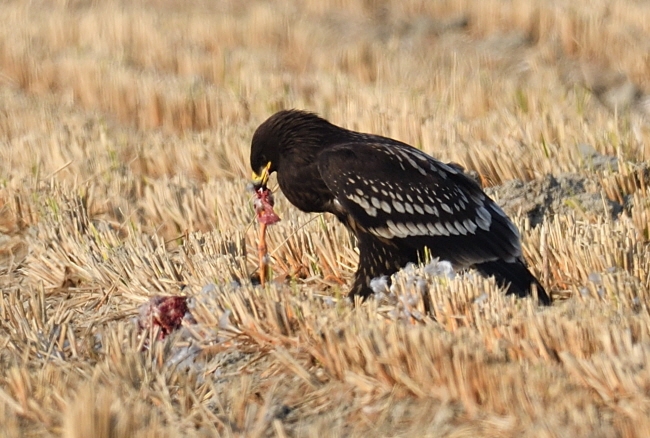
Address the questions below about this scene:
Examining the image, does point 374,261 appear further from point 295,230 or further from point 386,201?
point 295,230

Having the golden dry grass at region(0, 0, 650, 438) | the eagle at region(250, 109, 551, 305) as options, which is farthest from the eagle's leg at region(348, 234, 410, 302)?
the golden dry grass at region(0, 0, 650, 438)

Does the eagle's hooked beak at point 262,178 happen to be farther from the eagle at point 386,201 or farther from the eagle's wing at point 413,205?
the eagle's wing at point 413,205

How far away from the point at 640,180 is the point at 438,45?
571 cm

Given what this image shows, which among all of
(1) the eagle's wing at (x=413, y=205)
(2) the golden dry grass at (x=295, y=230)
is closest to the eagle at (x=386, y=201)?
(1) the eagle's wing at (x=413, y=205)

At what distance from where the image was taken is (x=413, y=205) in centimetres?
523

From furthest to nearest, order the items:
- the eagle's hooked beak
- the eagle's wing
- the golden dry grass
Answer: the eagle's hooked beak, the eagle's wing, the golden dry grass

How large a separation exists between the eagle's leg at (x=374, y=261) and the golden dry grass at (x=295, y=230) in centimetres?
30

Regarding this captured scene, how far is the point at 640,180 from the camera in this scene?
616 cm

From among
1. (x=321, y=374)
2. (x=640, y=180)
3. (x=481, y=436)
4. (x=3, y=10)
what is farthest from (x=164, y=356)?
(x=3, y=10)

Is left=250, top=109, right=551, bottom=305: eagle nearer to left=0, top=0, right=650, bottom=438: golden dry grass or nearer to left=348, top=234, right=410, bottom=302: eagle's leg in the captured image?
left=348, top=234, right=410, bottom=302: eagle's leg

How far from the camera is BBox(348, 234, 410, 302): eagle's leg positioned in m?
5.11

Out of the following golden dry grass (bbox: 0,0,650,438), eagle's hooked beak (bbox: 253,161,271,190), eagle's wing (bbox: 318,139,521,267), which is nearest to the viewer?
golden dry grass (bbox: 0,0,650,438)

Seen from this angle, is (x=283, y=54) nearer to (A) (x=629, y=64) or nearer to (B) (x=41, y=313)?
(A) (x=629, y=64)

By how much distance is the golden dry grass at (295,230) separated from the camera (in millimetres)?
3674
